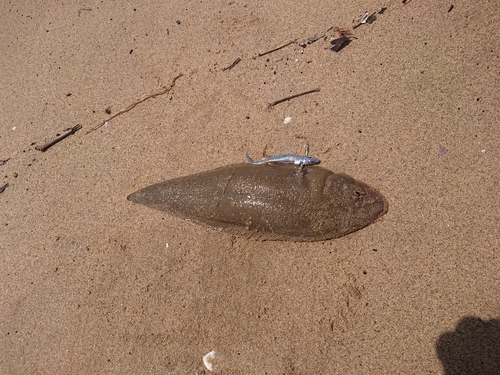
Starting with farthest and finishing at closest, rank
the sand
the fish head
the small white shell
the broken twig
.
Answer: the broken twig → the fish head → the small white shell → the sand

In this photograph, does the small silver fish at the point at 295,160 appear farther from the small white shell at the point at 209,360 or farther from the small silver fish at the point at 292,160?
the small white shell at the point at 209,360

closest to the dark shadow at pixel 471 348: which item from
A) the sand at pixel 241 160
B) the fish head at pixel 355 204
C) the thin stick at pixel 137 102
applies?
the sand at pixel 241 160

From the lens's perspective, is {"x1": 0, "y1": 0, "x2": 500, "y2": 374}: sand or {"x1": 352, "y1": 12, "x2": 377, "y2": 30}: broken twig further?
{"x1": 352, "y1": 12, "x2": 377, "y2": 30}: broken twig

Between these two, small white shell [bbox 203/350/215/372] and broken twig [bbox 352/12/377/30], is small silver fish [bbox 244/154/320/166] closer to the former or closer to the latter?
broken twig [bbox 352/12/377/30]

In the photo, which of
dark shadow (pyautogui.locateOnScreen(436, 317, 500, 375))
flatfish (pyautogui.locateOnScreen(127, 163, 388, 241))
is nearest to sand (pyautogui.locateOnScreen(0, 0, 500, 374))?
dark shadow (pyautogui.locateOnScreen(436, 317, 500, 375))

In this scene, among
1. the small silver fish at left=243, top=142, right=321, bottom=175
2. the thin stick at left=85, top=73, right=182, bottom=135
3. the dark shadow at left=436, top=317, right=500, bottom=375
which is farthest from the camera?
the thin stick at left=85, top=73, right=182, bottom=135

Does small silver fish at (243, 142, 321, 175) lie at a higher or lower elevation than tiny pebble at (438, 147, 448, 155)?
higher

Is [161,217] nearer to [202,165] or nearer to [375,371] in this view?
[202,165]

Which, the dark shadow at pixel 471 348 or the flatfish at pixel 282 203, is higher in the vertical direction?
the flatfish at pixel 282 203
